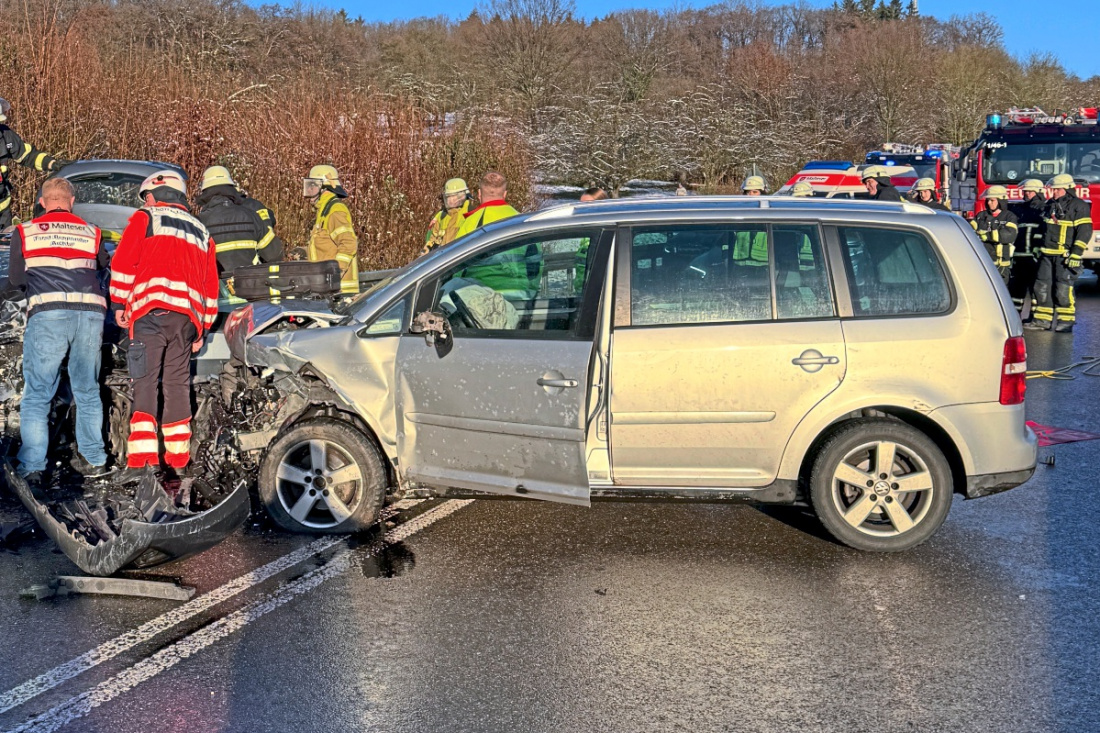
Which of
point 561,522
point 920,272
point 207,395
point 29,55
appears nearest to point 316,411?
point 207,395

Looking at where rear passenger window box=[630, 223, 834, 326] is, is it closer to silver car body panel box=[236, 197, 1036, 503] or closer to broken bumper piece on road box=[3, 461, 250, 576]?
silver car body panel box=[236, 197, 1036, 503]

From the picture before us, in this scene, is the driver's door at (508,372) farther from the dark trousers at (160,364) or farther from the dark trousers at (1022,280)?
the dark trousers at (1022,280)

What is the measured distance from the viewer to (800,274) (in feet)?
17.1

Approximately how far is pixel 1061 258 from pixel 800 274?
30.0ft

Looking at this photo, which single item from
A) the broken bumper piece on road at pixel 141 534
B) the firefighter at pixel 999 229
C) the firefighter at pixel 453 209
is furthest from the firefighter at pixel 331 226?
the firefighter at pixel 999 229

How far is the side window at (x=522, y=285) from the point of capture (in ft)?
17.2

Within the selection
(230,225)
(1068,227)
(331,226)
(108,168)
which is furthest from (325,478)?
(1068,227)

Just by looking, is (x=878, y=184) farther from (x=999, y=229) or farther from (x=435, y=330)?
(x=435, y=330)

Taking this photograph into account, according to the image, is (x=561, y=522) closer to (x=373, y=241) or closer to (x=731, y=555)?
(x=731, y=555)

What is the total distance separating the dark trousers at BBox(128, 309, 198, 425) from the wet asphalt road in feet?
3.04

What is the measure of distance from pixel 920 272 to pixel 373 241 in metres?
11.7

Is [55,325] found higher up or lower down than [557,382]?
higher up

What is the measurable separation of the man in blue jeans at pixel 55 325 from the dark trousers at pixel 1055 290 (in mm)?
10599

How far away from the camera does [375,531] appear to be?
5.68m
